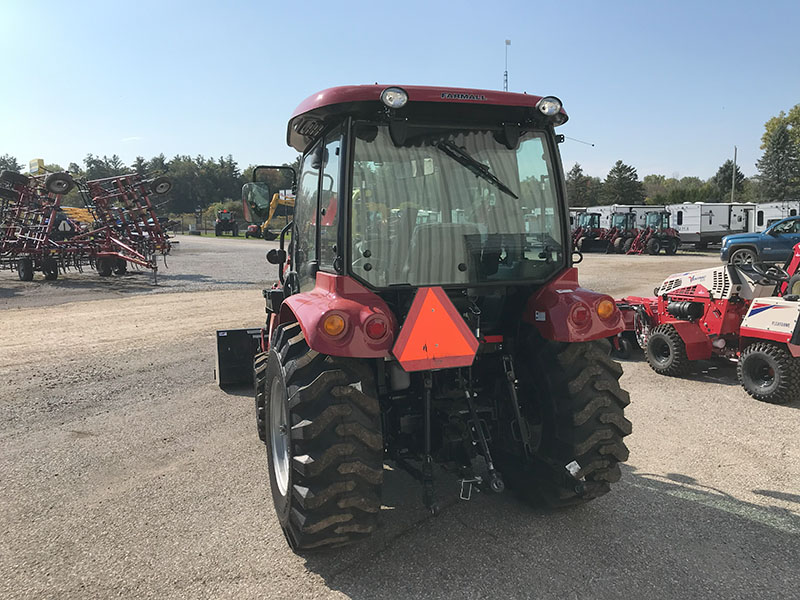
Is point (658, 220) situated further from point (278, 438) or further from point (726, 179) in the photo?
point (726, 179)

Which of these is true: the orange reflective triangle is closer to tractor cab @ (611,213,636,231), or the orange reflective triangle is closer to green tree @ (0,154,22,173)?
tractor cab @ (611,213,636,231)

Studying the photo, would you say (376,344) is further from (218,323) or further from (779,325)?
(218,323)

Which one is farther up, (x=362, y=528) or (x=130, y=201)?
(x=130, y=201)

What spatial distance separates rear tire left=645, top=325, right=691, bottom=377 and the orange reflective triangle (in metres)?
4.92

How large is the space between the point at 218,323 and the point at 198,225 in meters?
71.9

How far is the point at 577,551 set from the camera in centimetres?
314

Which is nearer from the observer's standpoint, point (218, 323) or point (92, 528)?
point (92, 528)

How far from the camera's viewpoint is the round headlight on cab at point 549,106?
3.20 m

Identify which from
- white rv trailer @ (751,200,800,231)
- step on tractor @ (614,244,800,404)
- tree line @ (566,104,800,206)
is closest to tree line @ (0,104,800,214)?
tree line @ (566,104,800,206)

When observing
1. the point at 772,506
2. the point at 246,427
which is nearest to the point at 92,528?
the point at 246,427

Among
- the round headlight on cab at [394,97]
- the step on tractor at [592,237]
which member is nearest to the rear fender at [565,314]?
the round headlight on cab at [394,97]

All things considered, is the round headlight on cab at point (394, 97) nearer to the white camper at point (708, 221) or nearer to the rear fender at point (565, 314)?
the rear fender at point (565, 314)

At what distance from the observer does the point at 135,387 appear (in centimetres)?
671

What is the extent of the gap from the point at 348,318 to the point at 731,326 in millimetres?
5766
